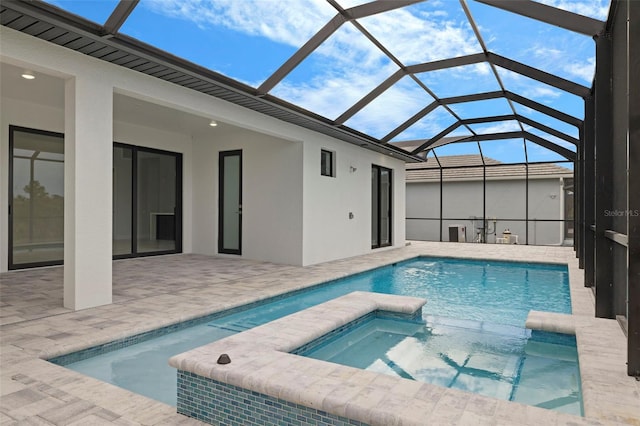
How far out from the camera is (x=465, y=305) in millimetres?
5258

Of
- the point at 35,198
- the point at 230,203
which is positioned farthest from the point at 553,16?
the point at 35,198

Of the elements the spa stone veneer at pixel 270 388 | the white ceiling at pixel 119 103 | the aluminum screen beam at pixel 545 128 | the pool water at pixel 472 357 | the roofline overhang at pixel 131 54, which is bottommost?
the pool water at pixel 472 357

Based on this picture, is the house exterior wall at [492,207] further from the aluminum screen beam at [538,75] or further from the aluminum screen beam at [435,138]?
the aluminum screen beam at [538,75]

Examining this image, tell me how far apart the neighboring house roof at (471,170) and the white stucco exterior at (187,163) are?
3.37 metres

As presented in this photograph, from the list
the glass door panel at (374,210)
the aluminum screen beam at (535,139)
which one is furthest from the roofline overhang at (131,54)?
the aluminum screen beam at (535,139)

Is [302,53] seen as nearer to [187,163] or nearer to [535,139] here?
[187,163]

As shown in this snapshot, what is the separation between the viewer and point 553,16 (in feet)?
13.4

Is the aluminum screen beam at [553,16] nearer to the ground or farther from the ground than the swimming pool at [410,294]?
farther from the ground

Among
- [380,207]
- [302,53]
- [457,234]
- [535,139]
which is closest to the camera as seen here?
[302,53]

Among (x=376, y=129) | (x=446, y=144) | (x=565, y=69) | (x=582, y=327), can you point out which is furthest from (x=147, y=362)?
(x=446, y=144)

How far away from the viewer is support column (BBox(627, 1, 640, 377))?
7.96 feet

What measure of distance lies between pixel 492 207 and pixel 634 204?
590 inches

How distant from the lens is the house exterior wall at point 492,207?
15.3m

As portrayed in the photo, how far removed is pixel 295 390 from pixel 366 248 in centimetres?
813
